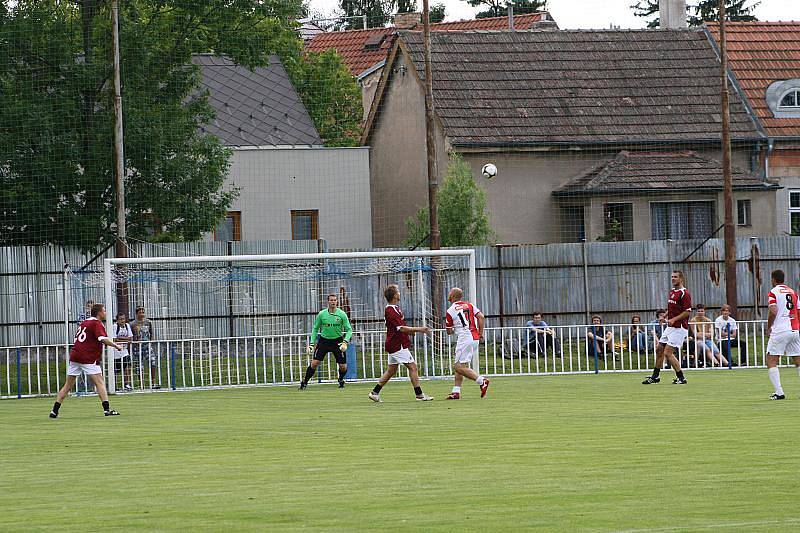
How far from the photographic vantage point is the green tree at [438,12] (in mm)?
74875

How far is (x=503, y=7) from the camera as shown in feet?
278

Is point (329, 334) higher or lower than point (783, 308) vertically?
lower

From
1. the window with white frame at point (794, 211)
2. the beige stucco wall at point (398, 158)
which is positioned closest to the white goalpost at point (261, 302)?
the beige stucco wall at point (398, 158)

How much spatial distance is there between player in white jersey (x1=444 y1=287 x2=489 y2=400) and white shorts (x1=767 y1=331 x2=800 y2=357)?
443 cm

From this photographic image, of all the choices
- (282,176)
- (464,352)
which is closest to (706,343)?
(464,352)

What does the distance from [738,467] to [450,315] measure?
10.5m

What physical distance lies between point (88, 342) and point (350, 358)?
8.66m

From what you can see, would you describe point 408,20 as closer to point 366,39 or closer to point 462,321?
point 366,39

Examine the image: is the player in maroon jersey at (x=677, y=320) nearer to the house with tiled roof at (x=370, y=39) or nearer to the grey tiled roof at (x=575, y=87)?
the grey tiled roof at (x=575, y=87)

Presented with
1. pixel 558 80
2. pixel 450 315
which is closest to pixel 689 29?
pixel 558 80

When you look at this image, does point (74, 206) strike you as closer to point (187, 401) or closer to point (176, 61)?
point (176, 61)

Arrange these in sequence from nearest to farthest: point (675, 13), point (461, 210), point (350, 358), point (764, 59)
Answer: point (350, 358)
point (461, 210)
point (764, 59)
point (675, 13)

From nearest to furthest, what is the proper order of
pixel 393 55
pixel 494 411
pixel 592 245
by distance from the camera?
pixel 494 411
pixel 592 245
pixel 393 55

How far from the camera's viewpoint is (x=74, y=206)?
35031 mm
